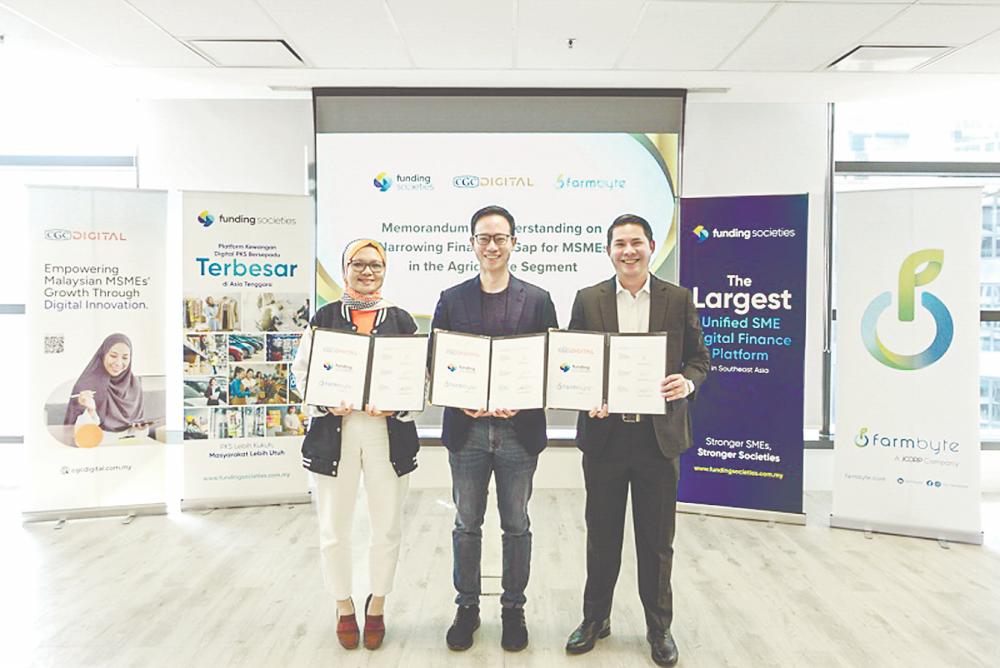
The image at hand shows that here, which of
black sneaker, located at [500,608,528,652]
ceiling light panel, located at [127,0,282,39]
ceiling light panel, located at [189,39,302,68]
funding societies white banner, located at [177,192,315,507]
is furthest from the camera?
funding societies white banner, located at [177,192,315,507]

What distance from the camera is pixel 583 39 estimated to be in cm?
452

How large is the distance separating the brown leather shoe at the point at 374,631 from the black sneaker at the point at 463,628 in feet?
0.89

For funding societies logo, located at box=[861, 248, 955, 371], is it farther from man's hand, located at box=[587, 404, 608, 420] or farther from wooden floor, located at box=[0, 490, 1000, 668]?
man's hand, located at box=[587, 404, 608, 420]

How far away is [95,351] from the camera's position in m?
4.89

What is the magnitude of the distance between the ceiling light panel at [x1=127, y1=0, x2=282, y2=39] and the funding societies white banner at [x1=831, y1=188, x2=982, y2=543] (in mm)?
3624

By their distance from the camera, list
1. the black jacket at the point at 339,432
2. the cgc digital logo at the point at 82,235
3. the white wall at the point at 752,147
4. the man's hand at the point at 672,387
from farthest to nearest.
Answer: the white wall at the point at 752,147, the cgc digital logo at the point at 82,235, the black jacket at the point at 339,432, the man's hand at the point at 672,387

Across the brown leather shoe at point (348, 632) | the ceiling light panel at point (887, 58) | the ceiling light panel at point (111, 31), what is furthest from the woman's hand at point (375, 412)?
the ceiling light panel at point (887, 58)

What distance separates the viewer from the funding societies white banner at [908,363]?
15.1 feet

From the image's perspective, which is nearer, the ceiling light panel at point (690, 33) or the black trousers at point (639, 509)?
the black trousers at point (639, 509)

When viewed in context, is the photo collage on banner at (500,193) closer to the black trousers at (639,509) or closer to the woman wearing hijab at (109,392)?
the woman wearing hijab at (109,392)

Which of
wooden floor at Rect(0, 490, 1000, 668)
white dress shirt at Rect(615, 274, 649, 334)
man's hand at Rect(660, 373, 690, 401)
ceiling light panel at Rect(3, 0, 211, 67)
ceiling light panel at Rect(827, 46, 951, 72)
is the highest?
ceiling light panel at Rect(827, 46, 951, 72)

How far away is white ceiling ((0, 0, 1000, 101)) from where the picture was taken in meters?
4.00

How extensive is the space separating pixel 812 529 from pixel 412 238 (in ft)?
11.1

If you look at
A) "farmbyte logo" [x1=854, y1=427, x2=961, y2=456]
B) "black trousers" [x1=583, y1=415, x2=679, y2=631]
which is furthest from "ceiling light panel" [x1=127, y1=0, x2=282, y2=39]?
"farmbyte logo" [x1=854, y1=427, x2=961, y2=456]
